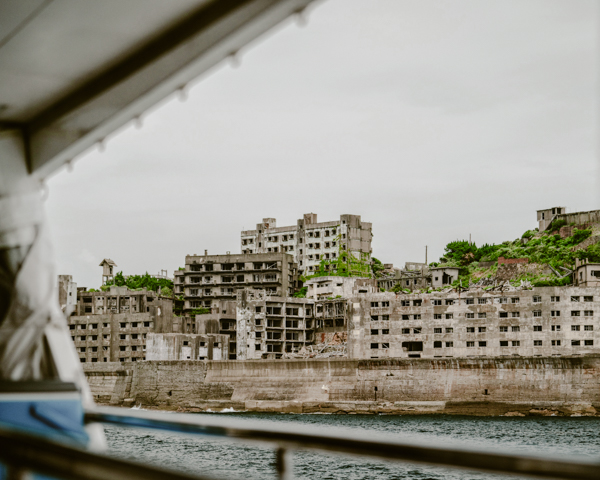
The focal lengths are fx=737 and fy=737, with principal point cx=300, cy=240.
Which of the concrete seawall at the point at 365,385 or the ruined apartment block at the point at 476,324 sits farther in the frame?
the ruined apartment block at the point at 476,324

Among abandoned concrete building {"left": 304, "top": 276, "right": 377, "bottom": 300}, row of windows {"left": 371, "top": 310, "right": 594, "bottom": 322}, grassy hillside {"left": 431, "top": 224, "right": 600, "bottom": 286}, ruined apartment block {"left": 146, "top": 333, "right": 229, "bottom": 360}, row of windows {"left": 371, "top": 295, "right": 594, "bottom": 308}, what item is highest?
grassy hillside {"left": 431, "top": 224, "right": 600, "bottom": 286}

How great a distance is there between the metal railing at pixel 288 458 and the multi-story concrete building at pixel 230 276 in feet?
244

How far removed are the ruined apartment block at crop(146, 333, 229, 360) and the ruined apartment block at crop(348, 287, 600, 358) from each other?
11.8 meters

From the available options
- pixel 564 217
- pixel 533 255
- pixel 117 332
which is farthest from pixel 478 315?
pixel 564 217

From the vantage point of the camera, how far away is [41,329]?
4531mm

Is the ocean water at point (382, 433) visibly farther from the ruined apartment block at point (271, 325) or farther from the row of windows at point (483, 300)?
the ruined apartment block at point (271, 325)

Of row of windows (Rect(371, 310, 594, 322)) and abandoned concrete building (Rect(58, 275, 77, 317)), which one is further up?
row of windows (Rect(371, 310, 594, 322))

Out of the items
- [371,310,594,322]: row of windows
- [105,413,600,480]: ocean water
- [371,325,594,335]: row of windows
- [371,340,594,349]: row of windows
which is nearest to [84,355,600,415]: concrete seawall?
[105,413,600,480]: ocean water

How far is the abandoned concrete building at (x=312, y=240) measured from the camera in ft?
265

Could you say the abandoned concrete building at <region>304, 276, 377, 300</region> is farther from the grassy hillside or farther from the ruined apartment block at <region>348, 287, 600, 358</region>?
the ruined apartment block at <region>348, 287, 600, 358</region>

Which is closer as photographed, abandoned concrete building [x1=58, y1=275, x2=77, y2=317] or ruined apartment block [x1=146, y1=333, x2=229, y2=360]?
abandoned concrete building [x1=58, y1=275, x2=77, y2=317]

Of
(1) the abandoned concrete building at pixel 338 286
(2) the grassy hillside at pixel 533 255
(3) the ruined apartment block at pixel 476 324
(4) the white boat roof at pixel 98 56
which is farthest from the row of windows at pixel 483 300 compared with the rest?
(4) the white boat roof at pixel 98 56

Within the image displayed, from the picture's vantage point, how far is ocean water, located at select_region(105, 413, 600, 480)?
26.5m

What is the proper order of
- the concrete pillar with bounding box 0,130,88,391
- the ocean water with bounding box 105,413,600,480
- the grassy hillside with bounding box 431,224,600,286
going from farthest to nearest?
the grassy hillside with bounding box 431,224,600,286 → the ocean water with bounding box 105,413,600,480 → the concrete pillar with bounding box 0,130,88,391
